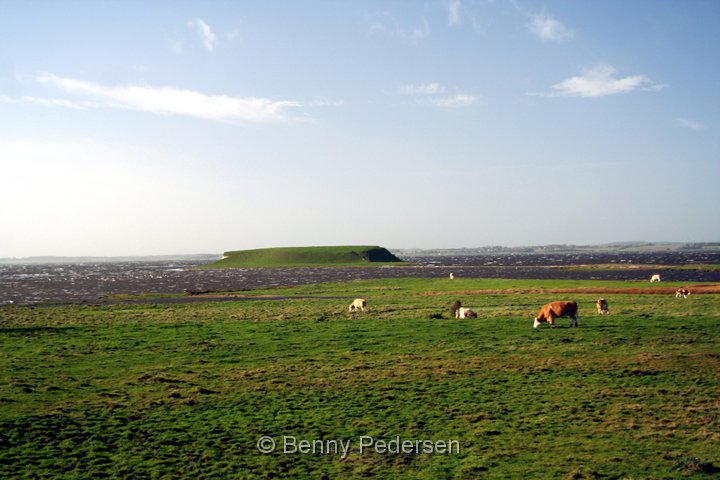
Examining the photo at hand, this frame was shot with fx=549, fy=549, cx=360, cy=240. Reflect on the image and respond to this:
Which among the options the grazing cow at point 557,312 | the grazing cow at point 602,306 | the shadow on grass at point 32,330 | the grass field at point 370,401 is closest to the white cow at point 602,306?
the grazing cow at point 602,306

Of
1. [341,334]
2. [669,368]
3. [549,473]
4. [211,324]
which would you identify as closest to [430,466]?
[549,473]

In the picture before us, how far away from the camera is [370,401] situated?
18781 mm

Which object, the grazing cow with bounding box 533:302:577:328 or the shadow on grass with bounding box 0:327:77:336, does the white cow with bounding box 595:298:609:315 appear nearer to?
the grazing cow with bounding box 533:302:577:328

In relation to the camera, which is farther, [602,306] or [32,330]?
[602,306]

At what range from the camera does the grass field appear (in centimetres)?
1370

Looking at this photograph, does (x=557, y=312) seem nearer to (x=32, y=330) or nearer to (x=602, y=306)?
(x=602, y=306)

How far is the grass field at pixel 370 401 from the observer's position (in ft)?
44.9

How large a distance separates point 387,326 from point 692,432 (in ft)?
74.6

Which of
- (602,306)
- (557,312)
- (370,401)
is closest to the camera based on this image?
(370,401)

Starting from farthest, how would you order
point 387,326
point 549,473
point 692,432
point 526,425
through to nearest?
point 387,326, point 526,425, point 692,432, point 549,473

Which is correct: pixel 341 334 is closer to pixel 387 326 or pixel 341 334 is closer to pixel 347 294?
pixel 387 326

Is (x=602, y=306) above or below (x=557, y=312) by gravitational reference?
below

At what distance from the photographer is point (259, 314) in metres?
46.5

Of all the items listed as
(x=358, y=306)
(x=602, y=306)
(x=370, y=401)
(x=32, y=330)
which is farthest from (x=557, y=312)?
(x=32, y=330)
